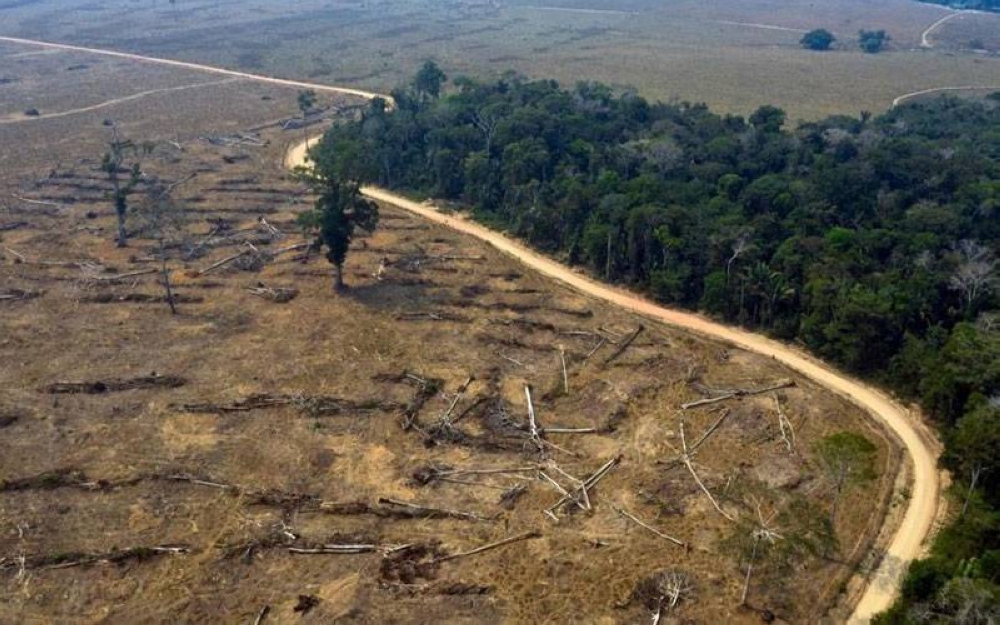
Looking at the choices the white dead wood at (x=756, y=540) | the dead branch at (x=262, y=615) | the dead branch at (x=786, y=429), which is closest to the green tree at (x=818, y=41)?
the dead branch at (x=786, y=429)

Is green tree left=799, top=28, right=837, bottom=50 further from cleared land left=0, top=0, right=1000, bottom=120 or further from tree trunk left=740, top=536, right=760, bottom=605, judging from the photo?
tree trunk left=740, top=536, right=760, bottom=605

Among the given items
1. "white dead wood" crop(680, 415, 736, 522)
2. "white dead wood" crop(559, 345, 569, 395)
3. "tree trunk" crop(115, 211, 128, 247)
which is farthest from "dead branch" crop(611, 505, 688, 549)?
"tree trunk" crop(115, 211, 128, 247)

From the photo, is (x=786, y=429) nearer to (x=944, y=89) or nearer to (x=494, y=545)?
(x=494, y=545)

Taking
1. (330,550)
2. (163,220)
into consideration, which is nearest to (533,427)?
(330,550)

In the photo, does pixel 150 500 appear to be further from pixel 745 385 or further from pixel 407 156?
pixel 407 156

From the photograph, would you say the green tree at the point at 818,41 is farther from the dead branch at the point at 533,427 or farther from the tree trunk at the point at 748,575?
the tree trunk at the point at 748,575
